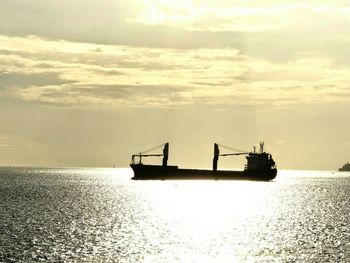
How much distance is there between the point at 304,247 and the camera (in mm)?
63812

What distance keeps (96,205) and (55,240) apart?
200 ft

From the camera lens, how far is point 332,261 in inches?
2128

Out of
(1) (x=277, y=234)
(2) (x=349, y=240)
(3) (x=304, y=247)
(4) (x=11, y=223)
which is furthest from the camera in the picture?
(4) (x=11, y=223)

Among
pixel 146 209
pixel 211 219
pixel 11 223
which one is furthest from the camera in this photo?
pixel 146 209

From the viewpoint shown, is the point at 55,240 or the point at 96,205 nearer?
the point at 55,240

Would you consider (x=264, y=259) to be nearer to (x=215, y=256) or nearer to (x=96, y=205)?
(x=215, y=256)

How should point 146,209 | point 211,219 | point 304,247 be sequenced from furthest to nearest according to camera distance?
1. point 146,209
2. point 211,219
3. point 304,247

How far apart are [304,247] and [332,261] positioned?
9.78 m

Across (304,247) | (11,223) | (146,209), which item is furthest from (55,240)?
(146,209)

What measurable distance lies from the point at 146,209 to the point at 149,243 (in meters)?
55.1

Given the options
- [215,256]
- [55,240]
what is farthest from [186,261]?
[55,240]

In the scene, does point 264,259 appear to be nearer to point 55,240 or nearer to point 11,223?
point 55,240

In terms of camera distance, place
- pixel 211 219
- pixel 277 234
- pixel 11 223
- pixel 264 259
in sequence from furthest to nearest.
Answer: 1. pixel 211 219
2. pixel 11 223
3. pixel 277 234
4. pixel 264 259

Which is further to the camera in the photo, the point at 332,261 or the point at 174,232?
the point at 174,232
